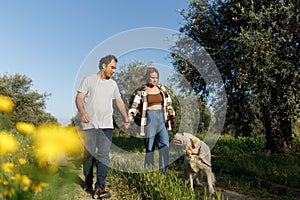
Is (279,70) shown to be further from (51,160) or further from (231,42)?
(51,160)

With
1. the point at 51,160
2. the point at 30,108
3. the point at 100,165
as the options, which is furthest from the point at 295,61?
the point at 30,108

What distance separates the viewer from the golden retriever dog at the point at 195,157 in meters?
5.84

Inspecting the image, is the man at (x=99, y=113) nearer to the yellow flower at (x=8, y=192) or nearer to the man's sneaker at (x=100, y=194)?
the man's sneaker at (x=100, y=194)

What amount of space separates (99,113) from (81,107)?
0.29 meters

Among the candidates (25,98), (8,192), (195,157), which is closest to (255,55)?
(195,157)

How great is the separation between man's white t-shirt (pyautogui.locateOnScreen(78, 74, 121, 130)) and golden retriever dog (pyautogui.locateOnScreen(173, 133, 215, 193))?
1417 millimetres

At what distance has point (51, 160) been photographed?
1.68m

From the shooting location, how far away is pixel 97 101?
5.35 meters

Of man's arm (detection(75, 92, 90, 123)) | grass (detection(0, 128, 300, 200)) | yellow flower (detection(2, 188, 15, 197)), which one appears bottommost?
grass (detection(0, 128, 300, 200))

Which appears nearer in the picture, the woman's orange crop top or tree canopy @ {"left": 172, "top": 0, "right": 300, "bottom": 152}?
the woman's orange crop top

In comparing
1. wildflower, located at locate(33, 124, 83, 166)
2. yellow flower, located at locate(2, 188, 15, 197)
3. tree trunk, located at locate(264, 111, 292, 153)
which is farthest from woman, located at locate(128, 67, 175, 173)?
tree trunk, located at locate(264, 111, 292, 153)

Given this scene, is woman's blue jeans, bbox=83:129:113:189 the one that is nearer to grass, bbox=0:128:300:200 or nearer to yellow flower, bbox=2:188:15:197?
grass, bbox=0:128:300:200

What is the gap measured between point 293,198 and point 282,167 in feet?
12.5

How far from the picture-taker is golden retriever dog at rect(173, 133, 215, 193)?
5.84 metres
